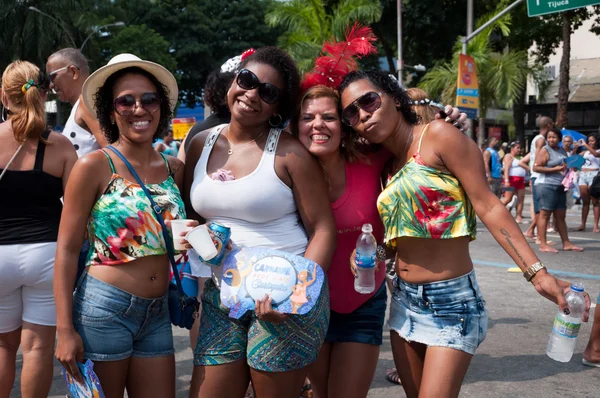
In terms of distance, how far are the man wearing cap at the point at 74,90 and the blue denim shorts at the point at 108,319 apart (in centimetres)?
191

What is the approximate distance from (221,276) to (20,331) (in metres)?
1.44

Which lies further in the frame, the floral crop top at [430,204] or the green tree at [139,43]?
the green tree at [139,43]

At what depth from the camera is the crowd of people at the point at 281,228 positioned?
272cm

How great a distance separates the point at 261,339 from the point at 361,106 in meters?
1.13

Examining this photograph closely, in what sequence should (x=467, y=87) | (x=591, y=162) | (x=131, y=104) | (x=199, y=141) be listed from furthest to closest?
(x=467, y=87) → (x=591, y=162) → (x=199, y=141) → (x=131, y=104)

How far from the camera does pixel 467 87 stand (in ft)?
62.0

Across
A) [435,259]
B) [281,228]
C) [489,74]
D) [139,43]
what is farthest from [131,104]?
[139,43]

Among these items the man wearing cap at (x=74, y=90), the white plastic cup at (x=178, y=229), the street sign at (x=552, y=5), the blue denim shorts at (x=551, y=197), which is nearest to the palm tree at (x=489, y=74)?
the street sign at (x=552, y=5)

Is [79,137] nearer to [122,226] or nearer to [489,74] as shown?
[122,226]

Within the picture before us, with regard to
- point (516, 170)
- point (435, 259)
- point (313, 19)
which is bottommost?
point (516, 170)

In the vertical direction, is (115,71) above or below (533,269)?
above

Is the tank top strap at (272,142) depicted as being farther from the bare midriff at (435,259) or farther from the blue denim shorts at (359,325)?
the blue denim shorts at (359,325)

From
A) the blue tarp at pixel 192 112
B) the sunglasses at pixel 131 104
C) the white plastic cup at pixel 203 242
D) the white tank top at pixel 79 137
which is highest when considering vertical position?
the sunglasses at pixel 131 104

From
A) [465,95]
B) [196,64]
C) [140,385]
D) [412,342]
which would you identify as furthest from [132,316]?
[196,64]
